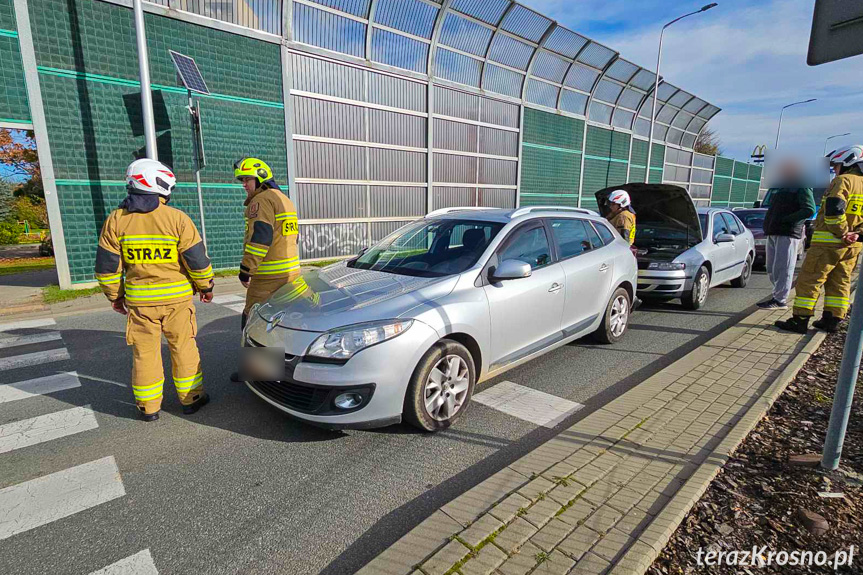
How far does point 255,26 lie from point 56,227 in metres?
5.85

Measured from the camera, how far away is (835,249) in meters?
5.42

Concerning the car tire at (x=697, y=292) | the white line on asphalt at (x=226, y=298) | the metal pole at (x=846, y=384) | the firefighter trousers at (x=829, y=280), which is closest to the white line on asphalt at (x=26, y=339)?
the white line on asphalt at (x=226, y=298)

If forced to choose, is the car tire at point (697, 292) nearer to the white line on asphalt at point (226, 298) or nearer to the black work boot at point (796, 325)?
the black work boot at point (796, 325)

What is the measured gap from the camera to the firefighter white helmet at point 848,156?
521 centimetres

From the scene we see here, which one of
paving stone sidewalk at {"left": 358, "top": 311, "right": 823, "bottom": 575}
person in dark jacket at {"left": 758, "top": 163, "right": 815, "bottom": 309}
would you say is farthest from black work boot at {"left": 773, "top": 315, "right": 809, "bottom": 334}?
paving stone sidewalk at {"left": 358, "top": 311, "right": 823, "bottom": 575}

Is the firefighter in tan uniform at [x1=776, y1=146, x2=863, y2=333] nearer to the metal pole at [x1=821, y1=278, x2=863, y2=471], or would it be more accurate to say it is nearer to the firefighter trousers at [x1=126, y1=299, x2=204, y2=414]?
the metal pole at [x1=821, y1=278, x2=863, y2=471]

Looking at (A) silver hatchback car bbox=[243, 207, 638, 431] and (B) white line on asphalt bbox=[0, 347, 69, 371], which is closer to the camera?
(A) silver hatchback car bbox=[243, 207, 638, 431]

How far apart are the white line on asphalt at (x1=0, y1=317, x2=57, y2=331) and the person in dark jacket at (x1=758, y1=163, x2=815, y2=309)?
34.1ft

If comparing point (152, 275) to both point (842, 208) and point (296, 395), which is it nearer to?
point (296, 395)

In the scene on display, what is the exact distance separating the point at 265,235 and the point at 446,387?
2257 mm

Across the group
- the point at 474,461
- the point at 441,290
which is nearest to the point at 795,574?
the point at 474,461

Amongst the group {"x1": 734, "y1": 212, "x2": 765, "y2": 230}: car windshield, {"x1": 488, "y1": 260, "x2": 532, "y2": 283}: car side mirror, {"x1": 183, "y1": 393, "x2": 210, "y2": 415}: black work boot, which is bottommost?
{"x1": 183, "y1": 393, "x2": 210, "y2": 415}: black work boot

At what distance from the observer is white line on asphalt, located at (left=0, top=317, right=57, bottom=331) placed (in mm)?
6310

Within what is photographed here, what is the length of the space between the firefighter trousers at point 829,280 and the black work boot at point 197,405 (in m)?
6.59
